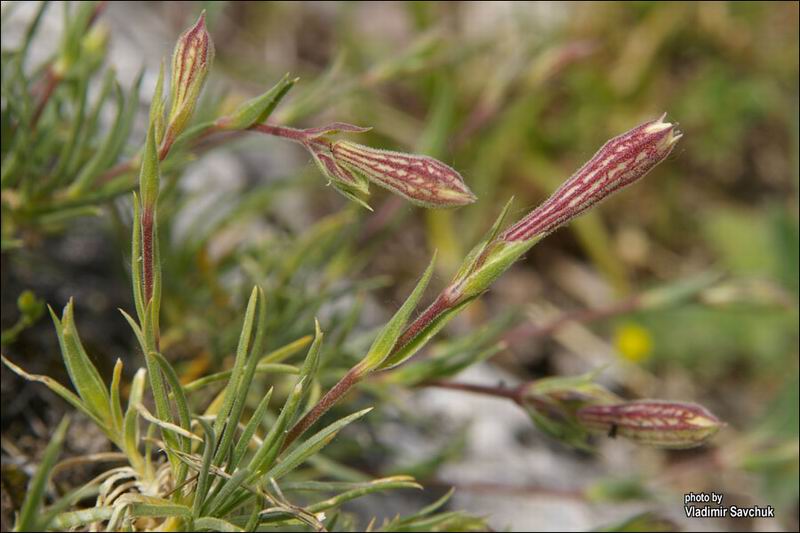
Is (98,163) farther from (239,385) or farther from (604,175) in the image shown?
(604,175)

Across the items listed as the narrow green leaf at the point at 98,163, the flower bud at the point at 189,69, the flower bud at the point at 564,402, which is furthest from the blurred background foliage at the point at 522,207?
the flower bud at the point at 189,69

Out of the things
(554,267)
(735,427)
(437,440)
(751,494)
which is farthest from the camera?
(554,267)

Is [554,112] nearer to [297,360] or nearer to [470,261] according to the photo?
[297,360]

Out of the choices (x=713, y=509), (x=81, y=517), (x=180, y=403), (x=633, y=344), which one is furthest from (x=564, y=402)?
(x=633, y=344)

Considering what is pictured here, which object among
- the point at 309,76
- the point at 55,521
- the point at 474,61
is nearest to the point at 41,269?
the point at 55,521

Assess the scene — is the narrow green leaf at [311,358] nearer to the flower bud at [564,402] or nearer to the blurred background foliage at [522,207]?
the flower bud at [564,402]

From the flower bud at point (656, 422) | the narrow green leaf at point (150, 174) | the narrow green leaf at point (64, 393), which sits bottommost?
the narrow green leaf at point (64, 393)
